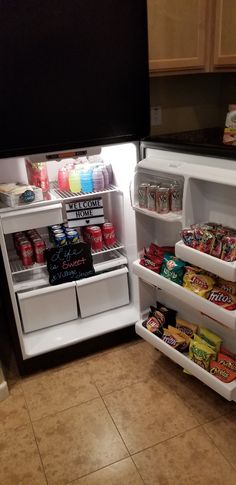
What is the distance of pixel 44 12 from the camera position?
4.38 feet

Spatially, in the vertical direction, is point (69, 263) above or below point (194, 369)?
above

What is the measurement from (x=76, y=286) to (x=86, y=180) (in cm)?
58

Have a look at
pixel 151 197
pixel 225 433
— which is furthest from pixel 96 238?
pixel 225 433

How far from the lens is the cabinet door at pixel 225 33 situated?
1.77 meters

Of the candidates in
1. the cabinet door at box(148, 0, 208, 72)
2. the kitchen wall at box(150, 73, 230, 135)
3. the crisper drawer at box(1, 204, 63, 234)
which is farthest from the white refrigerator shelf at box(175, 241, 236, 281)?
the kitchen wall at box(150, 73, 230, 135)

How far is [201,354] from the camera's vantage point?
1.56 metres

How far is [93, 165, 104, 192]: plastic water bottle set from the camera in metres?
1.96

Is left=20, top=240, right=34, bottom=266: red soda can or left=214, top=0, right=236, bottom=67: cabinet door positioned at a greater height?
left=214, top=0, right=236, bottom=67: cabinet door

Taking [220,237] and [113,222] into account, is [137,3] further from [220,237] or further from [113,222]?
[113,222]

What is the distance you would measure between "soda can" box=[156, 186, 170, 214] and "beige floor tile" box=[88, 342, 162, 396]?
2.82 feet

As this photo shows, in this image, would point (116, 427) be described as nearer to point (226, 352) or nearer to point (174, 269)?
point (226, 352)

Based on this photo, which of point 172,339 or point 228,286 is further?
point 172,339

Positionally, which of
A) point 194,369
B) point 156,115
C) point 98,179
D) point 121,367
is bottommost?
point 121,367

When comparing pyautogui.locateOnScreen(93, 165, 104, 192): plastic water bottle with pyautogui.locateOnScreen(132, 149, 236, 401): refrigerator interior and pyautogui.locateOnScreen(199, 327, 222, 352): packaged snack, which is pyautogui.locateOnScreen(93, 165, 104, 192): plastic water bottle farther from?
pyautogui.locateOnScreen(199, 327, 222, 352): packaged snack
